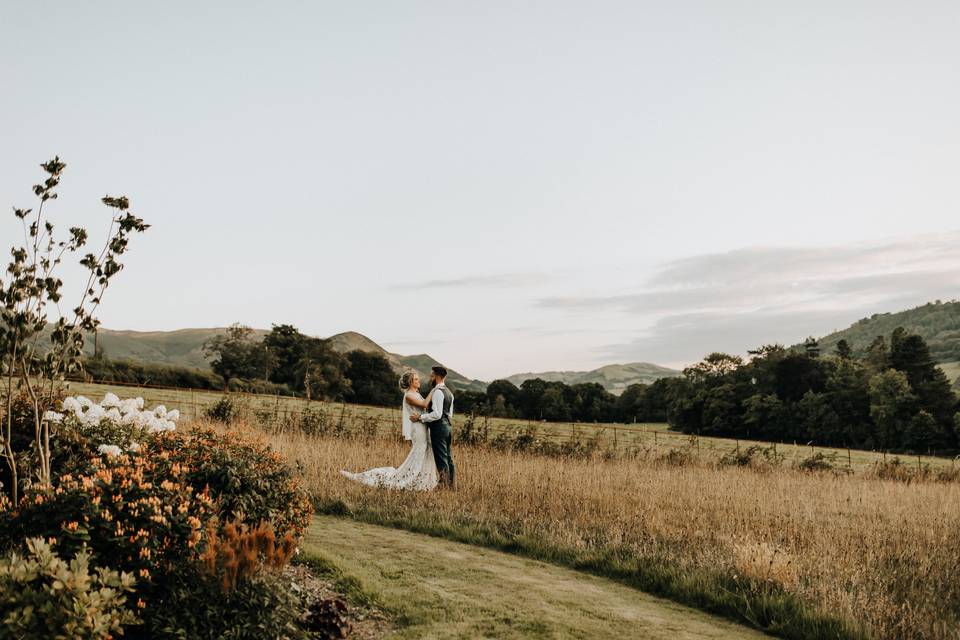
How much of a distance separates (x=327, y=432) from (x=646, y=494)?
28.6 feet

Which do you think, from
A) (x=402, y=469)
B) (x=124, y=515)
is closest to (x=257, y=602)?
(x=124, y=515)

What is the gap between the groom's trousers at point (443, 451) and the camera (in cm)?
1138

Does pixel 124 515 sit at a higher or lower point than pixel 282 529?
higher

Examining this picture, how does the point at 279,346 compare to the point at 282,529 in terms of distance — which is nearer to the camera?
the point at 282,529

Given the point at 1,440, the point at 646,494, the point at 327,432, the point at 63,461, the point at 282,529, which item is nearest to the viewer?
the point at 1,440

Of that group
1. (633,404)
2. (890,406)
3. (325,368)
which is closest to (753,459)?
(890,406)

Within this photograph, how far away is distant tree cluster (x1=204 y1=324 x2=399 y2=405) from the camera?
62375mm

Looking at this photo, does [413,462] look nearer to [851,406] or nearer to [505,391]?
[505,391]

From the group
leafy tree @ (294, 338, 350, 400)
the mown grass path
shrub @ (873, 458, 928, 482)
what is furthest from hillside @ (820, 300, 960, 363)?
the mown grass path

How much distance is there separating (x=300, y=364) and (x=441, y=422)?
171 feet

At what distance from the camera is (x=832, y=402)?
5816 cm

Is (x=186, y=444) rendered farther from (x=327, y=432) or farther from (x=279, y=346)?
(x=279, y=346)

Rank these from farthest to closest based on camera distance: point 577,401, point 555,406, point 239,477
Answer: point 577,401 → point 555,406 → point 239,477

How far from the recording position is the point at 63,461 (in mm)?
7324
